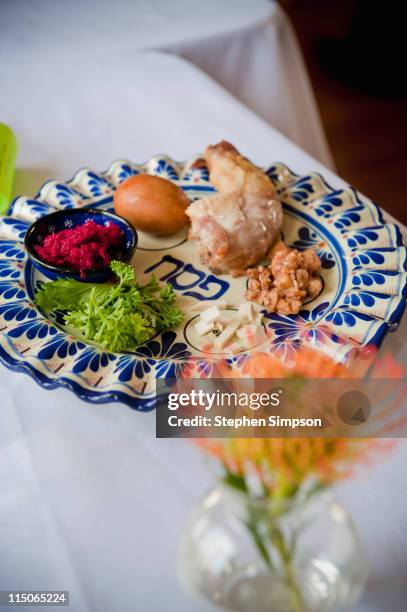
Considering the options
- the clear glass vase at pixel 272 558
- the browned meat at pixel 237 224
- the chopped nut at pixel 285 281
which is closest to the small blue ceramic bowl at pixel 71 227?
the browned meat at pixel 237 224

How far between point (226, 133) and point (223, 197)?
544 millimetres

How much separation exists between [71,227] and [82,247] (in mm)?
Answer: 142

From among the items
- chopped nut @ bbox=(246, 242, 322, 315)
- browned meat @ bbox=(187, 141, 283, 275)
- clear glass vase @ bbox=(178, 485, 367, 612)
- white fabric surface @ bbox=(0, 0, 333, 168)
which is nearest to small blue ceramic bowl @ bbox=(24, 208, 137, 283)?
browned meat @ bbox=(187, 141, 283, 275)

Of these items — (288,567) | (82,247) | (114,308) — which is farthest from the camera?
(82,247)

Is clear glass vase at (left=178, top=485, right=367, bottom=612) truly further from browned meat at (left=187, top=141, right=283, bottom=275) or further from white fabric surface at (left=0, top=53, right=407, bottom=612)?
browned meat at (left=187, top=141, right=283, bottom=275)

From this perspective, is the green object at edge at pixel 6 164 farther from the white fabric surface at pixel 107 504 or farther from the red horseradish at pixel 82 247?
the white fabric surface at pixel 107 504

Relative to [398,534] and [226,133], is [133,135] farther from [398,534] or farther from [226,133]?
[398,534]

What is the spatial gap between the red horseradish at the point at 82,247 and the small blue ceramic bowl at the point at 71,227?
11 mm

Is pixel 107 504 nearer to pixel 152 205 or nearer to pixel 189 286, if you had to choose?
pixel 189 286

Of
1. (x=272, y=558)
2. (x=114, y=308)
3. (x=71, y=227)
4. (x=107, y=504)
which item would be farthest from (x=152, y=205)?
(x=272, y=558)

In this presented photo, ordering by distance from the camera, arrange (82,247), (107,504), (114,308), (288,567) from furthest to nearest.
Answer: (82,247) → (114,308) → (107,504) → (288,567)

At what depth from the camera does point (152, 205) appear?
123 cm

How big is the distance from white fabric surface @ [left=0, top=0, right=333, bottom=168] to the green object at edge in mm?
551

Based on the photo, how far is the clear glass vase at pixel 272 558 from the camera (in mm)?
509
